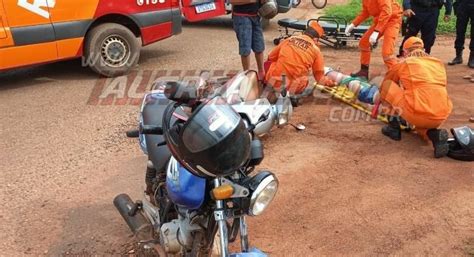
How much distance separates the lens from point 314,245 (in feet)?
11.2

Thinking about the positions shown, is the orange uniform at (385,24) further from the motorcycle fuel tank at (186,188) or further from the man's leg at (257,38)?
the motorcycle fuel tank at (186,188)

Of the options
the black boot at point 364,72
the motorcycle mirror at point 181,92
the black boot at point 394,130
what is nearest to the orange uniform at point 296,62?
the black boot at point 394,130

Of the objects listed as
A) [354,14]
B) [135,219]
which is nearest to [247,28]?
[135,219]

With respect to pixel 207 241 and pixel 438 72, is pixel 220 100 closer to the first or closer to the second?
pixel 207 241

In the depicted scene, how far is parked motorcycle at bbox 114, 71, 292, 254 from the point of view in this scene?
2.09 meters

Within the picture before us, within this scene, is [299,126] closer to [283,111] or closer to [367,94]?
[283,111]

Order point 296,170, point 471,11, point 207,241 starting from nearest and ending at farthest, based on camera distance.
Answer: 1. point 207,241
2. point 296,170
3. point 471,11

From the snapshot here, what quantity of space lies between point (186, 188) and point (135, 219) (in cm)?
105

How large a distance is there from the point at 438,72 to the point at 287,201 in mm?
2310

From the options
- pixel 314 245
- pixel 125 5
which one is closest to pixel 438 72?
pixel 314 245

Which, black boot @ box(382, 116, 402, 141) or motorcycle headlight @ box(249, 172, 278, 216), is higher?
motorcycle headlight @ box(249, 172, 278, 216)

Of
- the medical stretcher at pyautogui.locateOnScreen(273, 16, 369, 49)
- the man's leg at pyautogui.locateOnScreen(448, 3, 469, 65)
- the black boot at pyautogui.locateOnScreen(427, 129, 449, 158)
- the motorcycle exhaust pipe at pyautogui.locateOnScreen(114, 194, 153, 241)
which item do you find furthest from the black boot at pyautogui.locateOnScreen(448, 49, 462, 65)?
the motorcycle exhaust pipe at pyautogui.locateOnScreen(114, 194, 153, 241)

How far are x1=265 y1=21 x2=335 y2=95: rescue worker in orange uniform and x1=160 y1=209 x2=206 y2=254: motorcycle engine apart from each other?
3326 mm

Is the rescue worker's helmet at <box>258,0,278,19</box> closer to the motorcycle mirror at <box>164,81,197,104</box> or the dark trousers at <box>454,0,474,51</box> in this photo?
the dark trousers at <box>454,0,474,51</box>
